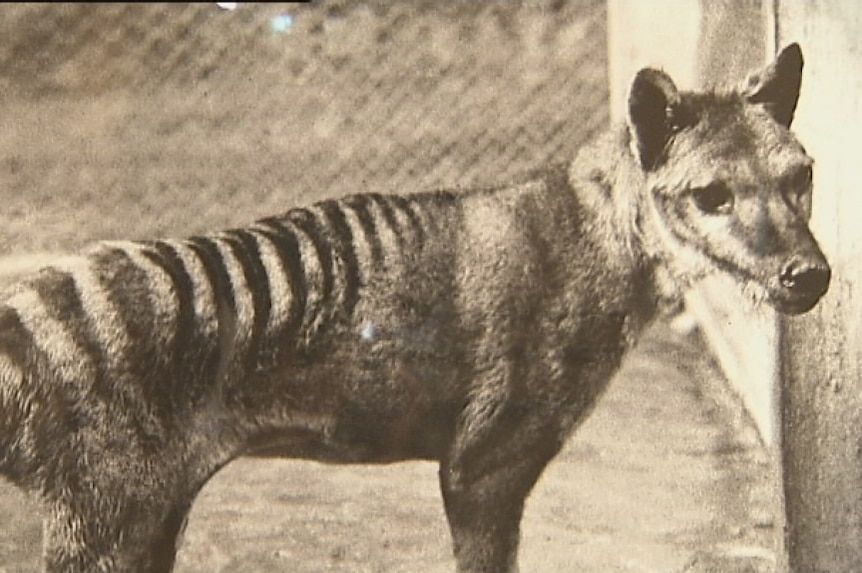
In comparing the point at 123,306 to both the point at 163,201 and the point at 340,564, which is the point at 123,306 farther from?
the point at 340,564

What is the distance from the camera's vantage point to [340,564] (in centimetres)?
228

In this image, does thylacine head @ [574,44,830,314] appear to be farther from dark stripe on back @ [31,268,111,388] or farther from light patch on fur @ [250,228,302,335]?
dark stripe on back @ [31,268,111,388]

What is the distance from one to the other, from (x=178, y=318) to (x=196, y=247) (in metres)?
0.16

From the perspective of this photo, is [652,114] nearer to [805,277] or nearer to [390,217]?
[805,277]

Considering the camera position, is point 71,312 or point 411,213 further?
point 411,213

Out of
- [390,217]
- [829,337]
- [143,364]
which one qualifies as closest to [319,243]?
[390,217]

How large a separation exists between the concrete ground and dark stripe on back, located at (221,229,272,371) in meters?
0.24

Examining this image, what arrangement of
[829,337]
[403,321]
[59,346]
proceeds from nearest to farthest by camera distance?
[59,346]
[403,321]
[829,337]

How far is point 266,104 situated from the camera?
2.30m

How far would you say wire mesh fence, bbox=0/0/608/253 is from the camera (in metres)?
2.25

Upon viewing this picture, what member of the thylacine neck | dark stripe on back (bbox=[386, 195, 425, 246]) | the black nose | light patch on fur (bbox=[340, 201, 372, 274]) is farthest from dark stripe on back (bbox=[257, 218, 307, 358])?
the black nose

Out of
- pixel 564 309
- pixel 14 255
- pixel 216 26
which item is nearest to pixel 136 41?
pixel 216 26

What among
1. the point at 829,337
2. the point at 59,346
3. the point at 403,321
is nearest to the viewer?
the point at 59,346

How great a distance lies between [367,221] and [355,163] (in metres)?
0.13
